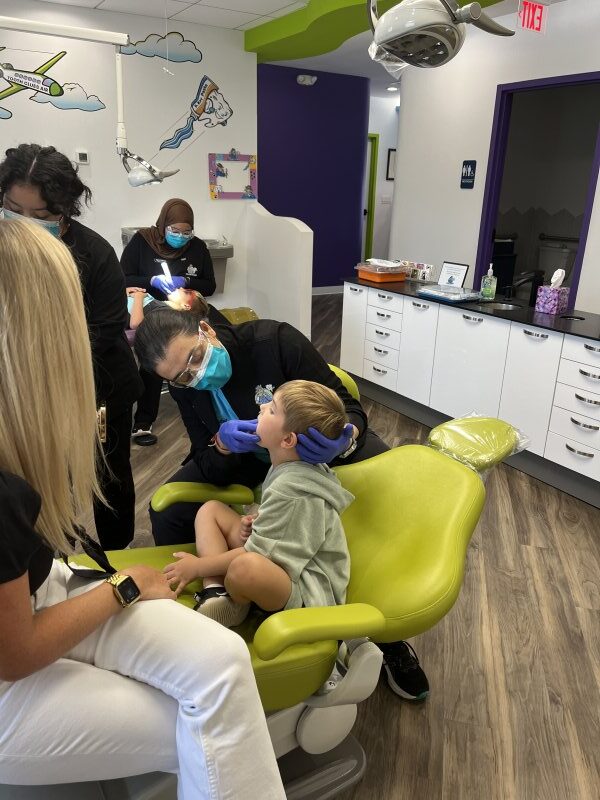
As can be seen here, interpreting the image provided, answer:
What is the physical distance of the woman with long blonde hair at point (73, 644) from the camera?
89cm

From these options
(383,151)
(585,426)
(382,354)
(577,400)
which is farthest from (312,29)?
(383,151)

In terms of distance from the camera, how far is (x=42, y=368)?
3.00 feet

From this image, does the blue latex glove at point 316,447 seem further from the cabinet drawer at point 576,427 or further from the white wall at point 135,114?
the white wall at point 135,114

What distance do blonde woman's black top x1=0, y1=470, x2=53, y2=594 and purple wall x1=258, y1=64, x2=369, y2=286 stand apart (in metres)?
6.74

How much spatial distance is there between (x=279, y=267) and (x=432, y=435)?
342 centimetres

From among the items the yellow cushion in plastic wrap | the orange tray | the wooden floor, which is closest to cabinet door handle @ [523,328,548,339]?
the wooden floor

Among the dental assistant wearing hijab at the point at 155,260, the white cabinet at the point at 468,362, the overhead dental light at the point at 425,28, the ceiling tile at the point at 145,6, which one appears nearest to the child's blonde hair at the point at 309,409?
the overhead dental light at the point at 425,28

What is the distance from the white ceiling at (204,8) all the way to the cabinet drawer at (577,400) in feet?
10.4

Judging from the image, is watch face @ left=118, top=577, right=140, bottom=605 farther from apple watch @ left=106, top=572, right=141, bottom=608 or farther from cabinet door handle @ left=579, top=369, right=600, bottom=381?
cabinet door handle @ left=579, top=369, right=600, bottom=381

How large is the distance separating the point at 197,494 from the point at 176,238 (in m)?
2.42

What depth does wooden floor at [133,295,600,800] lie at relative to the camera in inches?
61.2

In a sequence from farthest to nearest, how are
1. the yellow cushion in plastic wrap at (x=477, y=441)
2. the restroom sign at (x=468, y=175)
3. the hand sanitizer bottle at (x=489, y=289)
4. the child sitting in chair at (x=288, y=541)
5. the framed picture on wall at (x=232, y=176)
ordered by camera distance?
the framed picture on wall at (x=232, y=176) → the restroom sign at (x=468, y=175) → the hand sanitizer bottle at (x=489, y=289) → the yellow cushion in plastic wrap at (x=477, y=441) → the child sitting in chair at (x=288, y=541)

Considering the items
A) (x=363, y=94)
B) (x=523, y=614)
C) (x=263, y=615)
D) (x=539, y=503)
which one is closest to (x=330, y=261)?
(x=363, y=94)

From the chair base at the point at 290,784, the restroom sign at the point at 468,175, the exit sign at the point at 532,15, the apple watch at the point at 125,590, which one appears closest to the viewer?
the apple watch at the point at 125,590
